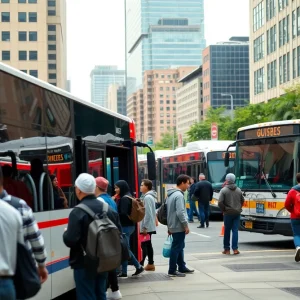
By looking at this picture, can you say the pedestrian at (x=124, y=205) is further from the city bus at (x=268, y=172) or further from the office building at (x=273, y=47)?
the office building at (x=273, y=47)

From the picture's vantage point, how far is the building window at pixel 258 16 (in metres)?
86.9

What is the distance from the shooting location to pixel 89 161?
11.0 meters

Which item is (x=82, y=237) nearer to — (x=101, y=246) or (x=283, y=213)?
(x=101, y=246)

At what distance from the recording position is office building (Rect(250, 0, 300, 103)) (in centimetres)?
7538

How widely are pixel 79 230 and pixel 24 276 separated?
85.0 inches

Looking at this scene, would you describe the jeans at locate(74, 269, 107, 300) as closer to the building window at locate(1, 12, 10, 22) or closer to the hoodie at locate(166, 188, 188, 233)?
the hoodie at locate(166, 188, 188, 233)

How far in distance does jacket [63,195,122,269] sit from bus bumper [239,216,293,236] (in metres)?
11.1

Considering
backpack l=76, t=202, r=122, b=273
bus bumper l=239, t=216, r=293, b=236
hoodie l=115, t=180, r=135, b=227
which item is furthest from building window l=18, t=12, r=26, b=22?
backpack l=76, t=202, r=122, b=273

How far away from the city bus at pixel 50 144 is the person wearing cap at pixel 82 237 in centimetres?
80

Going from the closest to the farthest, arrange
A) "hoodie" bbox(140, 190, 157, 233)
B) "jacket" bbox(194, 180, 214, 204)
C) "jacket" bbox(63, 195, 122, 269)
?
"jacket" bbox(63, 195, 122, 269)
"hoodie" bbox(140, 190, 157, 233)
"jacket" bbox(194, 180, 214, 204)

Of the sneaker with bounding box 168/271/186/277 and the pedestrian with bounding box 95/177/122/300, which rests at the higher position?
the pedestrian with bounding box 95/177/122/300

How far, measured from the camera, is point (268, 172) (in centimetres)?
1891

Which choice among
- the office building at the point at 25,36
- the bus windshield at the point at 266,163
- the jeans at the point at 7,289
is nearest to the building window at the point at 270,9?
the office building at the point at 25,36

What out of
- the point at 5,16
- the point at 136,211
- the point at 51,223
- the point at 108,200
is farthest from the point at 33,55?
the point at 51,223
